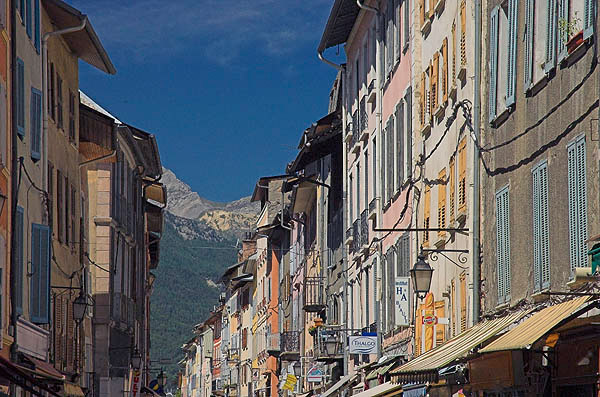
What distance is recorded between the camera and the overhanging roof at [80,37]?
95.8 feet

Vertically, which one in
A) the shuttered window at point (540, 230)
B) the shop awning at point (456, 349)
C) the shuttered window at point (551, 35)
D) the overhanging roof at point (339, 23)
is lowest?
the shop awning at point (456, 349)

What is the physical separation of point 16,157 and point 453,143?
7.73 metres

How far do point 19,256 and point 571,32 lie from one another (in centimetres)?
1283

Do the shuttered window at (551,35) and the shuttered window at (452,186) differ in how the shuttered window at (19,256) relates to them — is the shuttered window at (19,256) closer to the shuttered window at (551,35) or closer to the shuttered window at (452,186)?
the shuttered window at (452,186)

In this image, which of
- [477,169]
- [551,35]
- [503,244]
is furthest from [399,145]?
[551,35]

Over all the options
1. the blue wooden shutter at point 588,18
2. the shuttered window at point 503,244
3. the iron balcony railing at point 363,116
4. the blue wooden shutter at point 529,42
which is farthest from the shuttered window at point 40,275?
the blue wooden shutter at point 588,18

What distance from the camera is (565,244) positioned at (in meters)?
15.3

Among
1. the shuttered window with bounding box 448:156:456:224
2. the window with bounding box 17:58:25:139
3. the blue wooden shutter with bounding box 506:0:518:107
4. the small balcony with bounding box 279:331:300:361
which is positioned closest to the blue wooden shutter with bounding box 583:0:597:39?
the blue wooden shutter with bounding box 506:0:518:107

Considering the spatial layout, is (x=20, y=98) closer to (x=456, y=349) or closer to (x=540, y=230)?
(x=456, y=349)

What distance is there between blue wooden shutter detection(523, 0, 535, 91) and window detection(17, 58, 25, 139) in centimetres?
1049

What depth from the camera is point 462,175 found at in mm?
21812

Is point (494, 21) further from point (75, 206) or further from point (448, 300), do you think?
point (75, 206)

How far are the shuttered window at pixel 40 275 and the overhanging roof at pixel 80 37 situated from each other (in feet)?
18.3

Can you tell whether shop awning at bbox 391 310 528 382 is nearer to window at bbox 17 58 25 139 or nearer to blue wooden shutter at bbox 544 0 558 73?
blue wooden shutter at bbox 544 0 558 73
